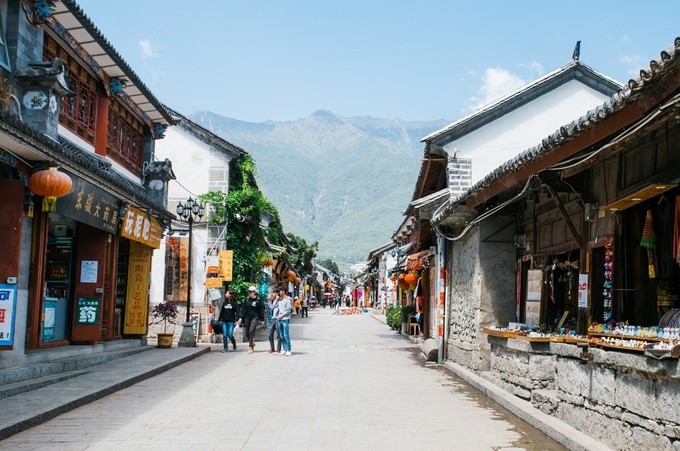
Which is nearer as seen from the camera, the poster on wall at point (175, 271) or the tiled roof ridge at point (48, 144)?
the tiled roof ridge at point (48, 144)

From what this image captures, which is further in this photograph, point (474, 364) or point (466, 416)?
point (474, 364)

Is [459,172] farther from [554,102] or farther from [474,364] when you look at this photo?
[474,364]

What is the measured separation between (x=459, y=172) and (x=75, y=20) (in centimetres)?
1120

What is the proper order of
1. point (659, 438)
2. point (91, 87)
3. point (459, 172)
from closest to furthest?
point (659, 438), point (91, 87), point (459, 172)

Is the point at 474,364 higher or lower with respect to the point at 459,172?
lower

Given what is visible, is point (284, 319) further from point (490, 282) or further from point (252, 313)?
point (490, 282)

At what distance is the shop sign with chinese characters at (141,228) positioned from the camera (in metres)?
16.5

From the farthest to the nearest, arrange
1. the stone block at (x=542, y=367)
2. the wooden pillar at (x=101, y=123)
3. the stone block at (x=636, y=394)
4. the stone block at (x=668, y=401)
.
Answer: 1. the wooden pillar at (x=101, y=123)
2. the stone block at (x=542, y=367)
3. the stone block at (x=636, y=394)
4. the stone block at (x=668, y=401)

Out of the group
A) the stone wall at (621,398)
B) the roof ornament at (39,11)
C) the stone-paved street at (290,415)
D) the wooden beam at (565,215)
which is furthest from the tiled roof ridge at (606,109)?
the roof ornament at (39,11)

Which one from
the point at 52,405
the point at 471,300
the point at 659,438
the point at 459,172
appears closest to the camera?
the point at 659,438

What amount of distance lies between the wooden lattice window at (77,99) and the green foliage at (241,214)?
27.6 feet

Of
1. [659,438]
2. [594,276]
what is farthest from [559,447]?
[594,276]

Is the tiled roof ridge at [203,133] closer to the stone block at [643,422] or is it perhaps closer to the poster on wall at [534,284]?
the poster on wall at [534,284]

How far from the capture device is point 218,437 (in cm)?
788
